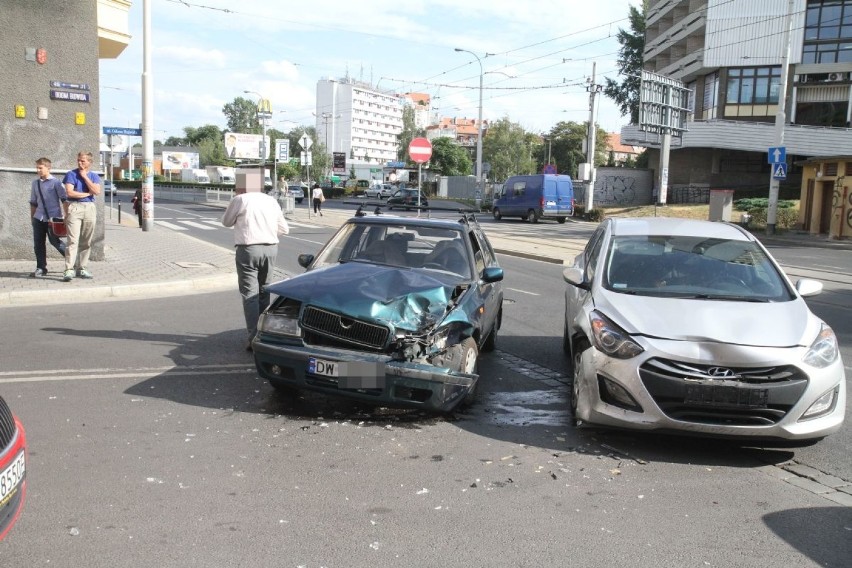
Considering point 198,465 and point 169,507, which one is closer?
point 169,507

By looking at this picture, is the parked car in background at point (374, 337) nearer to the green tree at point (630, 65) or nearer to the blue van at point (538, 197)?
the blue van at point (538, 197)

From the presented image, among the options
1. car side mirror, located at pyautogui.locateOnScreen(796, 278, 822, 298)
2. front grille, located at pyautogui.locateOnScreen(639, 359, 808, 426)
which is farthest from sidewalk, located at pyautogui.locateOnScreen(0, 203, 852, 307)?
car side mirror, located at pyautogui.locateOnScreen(796, 278, 822, 298)

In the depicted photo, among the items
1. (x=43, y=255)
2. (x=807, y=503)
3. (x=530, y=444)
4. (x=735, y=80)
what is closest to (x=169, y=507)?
(x=530, y=444)

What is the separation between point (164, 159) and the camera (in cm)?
12181

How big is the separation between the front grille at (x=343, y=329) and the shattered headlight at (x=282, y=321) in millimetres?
89

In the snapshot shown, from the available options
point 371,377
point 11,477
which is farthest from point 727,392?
point 11,477

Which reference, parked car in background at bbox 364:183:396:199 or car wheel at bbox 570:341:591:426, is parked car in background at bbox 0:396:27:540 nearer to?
car wheel at bbox 570:341:591:426

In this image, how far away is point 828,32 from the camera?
150 feet

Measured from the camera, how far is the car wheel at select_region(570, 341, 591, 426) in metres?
5.35

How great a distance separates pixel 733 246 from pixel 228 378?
4.52 m

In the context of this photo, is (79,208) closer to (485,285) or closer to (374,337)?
(485,285)

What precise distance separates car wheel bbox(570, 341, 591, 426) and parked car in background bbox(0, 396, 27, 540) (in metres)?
3.53

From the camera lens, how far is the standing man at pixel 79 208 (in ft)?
35.3

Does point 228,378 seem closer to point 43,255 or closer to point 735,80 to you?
point 43,255
